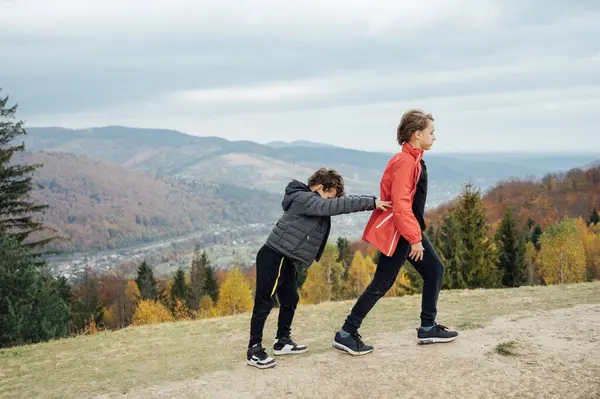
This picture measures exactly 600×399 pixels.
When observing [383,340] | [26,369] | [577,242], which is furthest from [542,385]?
[577,242]

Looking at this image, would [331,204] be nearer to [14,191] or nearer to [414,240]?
[414,240]

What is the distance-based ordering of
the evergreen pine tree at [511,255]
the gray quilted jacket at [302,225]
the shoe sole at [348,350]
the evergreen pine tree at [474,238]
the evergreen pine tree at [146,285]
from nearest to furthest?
the gray quilted jacket at [302,225] < the shoe sole at [348,350] < the evergreen pine tree at [474,238] < the evergreen pine tree at [511,255] < the evergreen pine tree at [146,285]

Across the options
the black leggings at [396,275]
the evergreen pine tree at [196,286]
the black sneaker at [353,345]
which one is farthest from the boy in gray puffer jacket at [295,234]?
the evergreen pine tree at [196,286]

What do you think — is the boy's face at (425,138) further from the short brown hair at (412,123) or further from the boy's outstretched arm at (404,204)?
the boy's outstretched arm at (404,204)

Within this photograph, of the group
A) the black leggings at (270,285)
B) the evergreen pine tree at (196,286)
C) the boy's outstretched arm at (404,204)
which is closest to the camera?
the boy's outstretched arm at (404,204)

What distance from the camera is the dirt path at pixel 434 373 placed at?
5379 millimetres

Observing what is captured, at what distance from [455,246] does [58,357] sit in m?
23.4

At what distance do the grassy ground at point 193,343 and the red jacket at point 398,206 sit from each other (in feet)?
6.07

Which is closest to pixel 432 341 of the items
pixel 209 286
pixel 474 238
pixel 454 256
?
pixel 474 238

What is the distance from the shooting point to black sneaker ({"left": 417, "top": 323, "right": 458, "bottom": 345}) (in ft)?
21.5

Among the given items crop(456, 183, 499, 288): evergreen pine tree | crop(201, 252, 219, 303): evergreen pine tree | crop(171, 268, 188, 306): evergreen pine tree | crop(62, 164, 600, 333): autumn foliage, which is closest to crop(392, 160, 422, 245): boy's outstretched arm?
crop(62, 164, 600, 333): autumn foliage

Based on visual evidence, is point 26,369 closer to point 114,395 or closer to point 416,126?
point 114,395

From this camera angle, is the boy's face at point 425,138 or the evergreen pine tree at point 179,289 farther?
the evergreen pine tree at point 179,289

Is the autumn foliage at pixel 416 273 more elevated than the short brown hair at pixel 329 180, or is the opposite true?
the short brown hair at pixel 329 180
